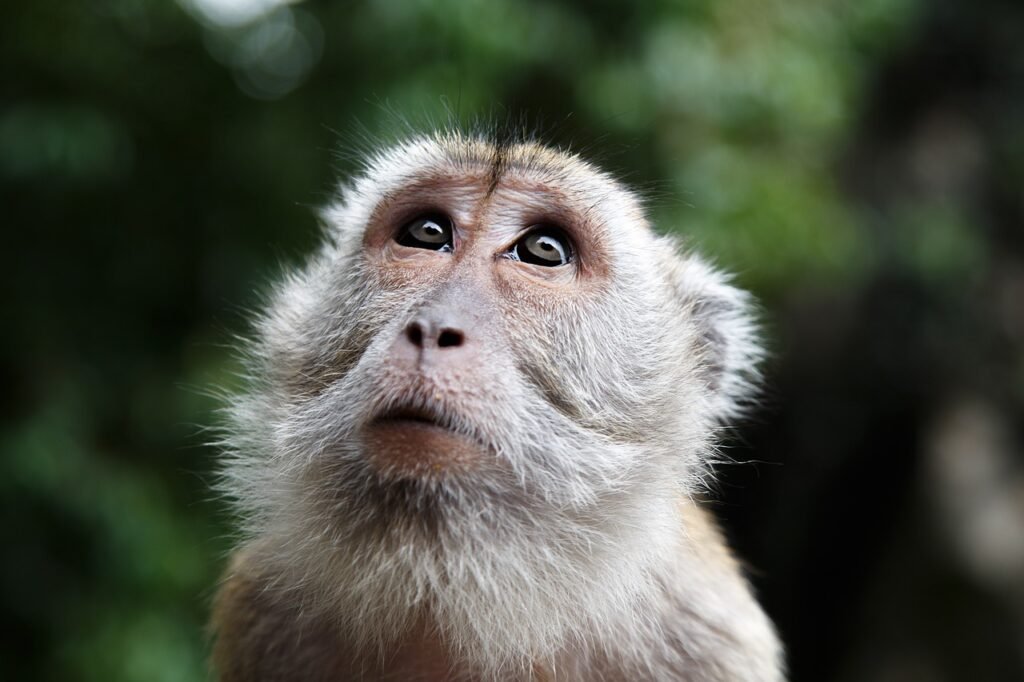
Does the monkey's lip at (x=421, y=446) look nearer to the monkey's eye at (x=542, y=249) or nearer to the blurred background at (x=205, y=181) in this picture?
the monkey's eye at (x=542, y=249)

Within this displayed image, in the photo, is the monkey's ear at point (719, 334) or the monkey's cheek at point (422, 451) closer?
the monkey's cheek at point (422, 451)

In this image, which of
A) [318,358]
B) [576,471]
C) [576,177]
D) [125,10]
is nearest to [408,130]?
[576,177]

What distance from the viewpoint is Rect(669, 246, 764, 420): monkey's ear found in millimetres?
3684

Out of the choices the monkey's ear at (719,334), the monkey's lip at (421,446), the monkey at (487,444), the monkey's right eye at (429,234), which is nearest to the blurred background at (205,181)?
the monkey's ear at (719,334)

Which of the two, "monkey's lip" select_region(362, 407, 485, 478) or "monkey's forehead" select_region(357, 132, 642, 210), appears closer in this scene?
"monkey's lip" select_region(362, 407, 485, 478)

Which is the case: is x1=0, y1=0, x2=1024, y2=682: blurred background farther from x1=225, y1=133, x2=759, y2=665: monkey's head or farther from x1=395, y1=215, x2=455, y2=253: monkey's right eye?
x1=395, y1=215, x2=455, y2=253: monkey's right eye

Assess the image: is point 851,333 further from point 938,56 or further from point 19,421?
point 19,421

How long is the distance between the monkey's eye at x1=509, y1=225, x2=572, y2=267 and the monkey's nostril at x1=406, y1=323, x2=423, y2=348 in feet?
1.87

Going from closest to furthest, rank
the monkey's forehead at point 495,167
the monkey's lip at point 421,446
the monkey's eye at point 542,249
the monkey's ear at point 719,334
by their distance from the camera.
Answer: the monkey's lip at point 421,446
the monkey's eye at point 542,249
the monkey's forehead at point 495,167
the monkey's ear at point 719,334

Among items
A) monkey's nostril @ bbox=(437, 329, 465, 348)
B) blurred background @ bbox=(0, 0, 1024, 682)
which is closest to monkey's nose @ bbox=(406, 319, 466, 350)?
monkey's nostril @ bbox=(437, 329, 465, 348)

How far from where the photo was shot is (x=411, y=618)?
2.91 m

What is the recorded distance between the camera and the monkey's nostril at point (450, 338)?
8.61ft

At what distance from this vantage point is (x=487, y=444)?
2658mm

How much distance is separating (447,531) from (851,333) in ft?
33.2
